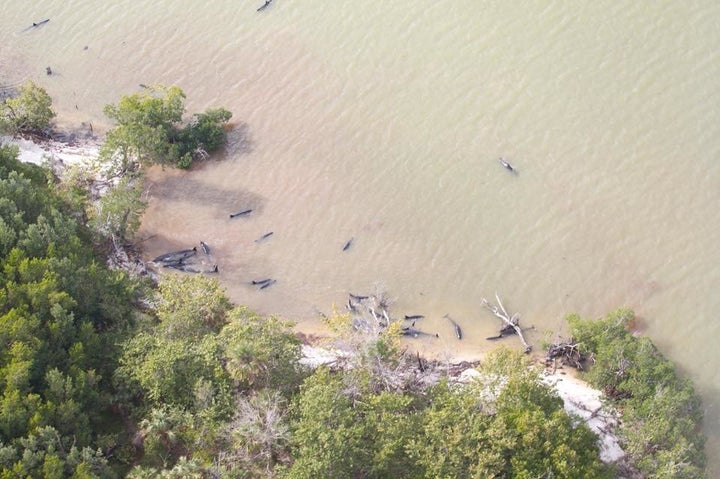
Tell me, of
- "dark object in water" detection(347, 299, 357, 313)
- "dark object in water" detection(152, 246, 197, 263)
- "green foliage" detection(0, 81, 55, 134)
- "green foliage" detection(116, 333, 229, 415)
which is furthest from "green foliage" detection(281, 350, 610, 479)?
"green foliage" detection(0, 81, 55, 134)

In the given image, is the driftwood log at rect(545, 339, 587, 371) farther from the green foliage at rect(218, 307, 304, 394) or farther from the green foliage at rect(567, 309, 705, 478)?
the green foliage at rect(218, 307, 304, 394)

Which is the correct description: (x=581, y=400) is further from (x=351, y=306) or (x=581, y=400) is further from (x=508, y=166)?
(x=508, y=166)

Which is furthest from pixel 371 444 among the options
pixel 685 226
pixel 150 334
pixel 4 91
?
pixel 4 91

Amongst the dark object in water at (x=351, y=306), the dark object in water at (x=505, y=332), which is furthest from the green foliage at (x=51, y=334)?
the dark object in water at (x=505, y=332)

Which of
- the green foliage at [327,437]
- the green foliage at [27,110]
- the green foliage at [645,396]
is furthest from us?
the green foliage at [27,110]

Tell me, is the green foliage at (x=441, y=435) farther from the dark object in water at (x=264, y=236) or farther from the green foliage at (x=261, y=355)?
the dark object in water at (x=264, y=236)

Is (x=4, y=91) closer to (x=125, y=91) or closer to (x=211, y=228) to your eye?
(x=125, y=91)
